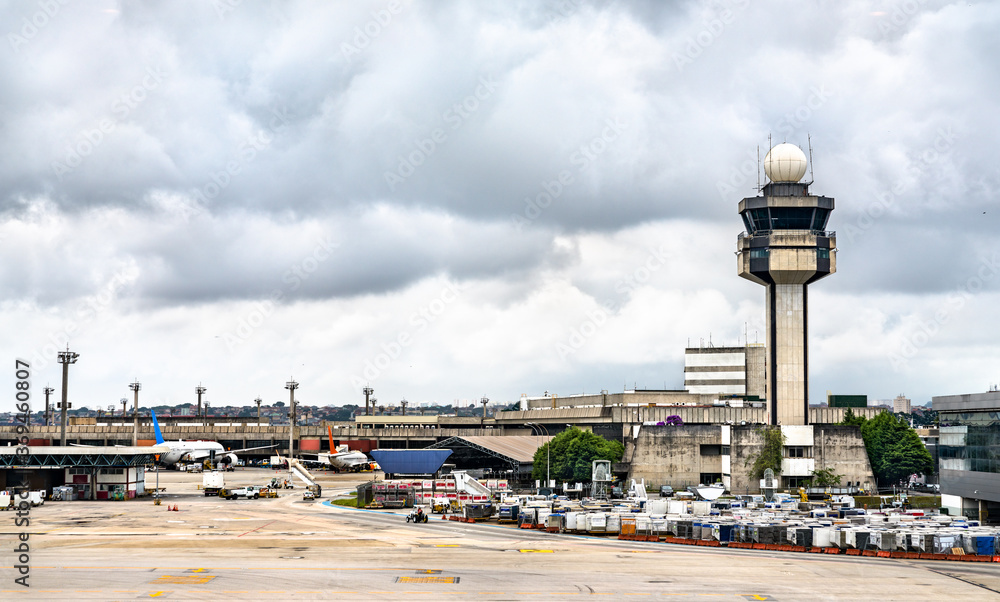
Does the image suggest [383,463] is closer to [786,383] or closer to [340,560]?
[786,383]

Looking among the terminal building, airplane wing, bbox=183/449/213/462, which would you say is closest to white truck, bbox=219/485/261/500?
airplane wing, bbox=183/449/213/462

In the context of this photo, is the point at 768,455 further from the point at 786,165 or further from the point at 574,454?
the point at 786,165

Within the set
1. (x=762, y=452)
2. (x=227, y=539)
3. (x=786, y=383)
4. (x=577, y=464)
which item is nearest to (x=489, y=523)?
(x=227, y=539)

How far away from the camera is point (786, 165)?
462 ft

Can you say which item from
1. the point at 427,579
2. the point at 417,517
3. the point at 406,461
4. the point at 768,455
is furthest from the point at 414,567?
the point at 768,455

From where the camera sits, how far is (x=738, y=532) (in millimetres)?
73250

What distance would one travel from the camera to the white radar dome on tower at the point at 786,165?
141 metres

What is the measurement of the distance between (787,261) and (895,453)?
29861 millimetres

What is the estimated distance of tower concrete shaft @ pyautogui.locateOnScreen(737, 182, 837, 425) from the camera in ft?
454

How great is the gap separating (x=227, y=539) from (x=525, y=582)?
97.9 ft

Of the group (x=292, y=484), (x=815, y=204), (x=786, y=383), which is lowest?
(x=292, y=484)

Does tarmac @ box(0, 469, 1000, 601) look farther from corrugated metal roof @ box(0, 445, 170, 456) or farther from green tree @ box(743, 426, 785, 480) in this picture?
green tree @ box(743, 426, 785, 480)

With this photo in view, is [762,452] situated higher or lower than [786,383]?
lower

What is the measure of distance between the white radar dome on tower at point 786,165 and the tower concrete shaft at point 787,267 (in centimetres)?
99
